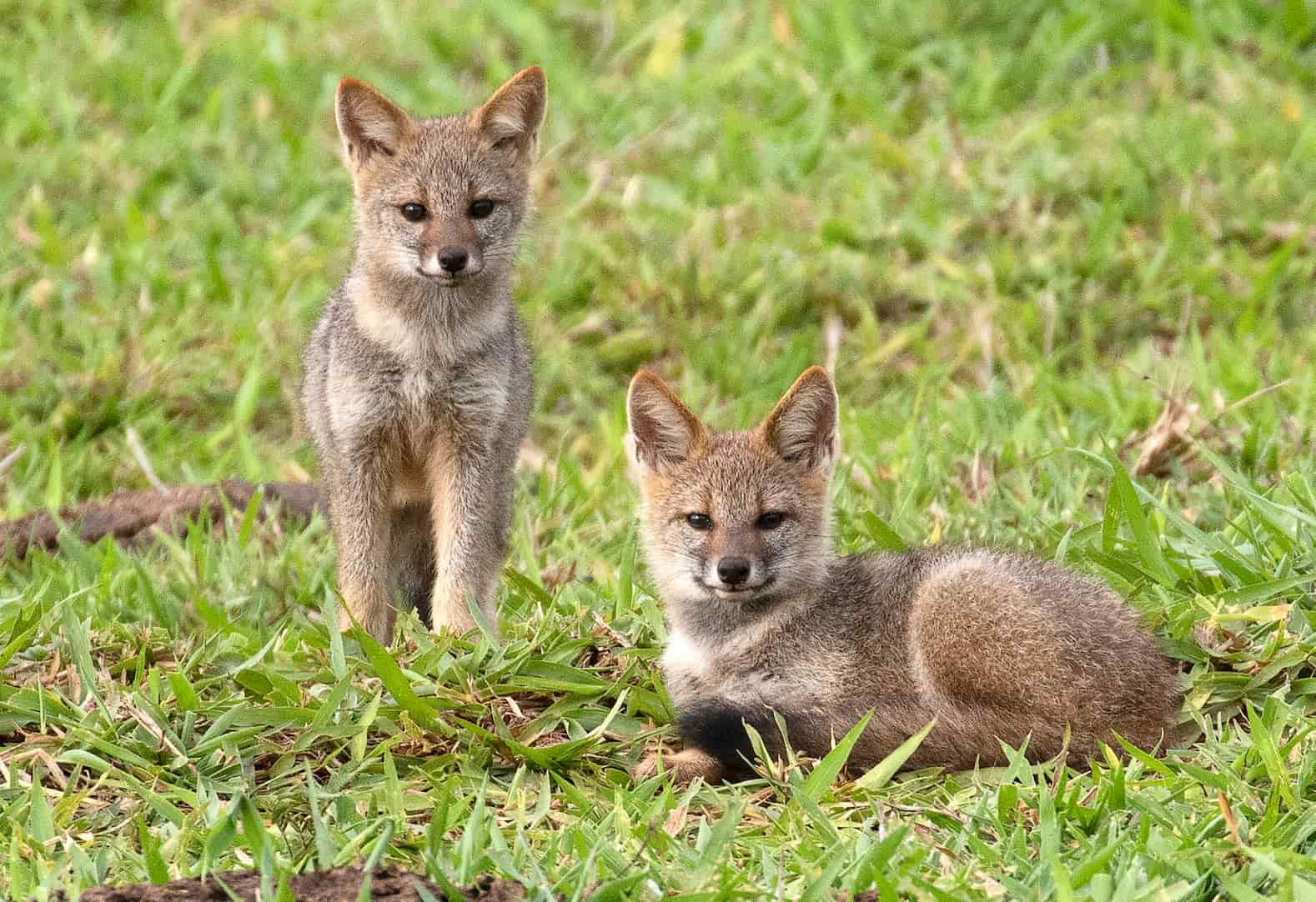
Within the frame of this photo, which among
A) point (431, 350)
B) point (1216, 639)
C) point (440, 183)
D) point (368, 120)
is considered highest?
point (368, 120)

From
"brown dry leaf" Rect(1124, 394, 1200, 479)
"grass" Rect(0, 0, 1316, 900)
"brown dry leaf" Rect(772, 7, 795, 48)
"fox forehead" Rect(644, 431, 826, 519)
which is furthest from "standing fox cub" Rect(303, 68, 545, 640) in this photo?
"brown dry leaf" Rect(772, 7, 795, 48)

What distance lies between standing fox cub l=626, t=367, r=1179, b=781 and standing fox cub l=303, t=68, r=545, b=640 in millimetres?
601

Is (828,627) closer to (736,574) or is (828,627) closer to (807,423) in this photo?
(736,574)

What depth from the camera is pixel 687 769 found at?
16.5ft

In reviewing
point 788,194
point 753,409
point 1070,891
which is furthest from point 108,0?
point 1070,891

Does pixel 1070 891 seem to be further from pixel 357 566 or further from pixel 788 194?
pixel 788 194

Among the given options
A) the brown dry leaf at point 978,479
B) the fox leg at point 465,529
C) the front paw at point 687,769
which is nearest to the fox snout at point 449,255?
the fox leg at point 465,529

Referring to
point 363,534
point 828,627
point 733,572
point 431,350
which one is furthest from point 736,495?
point 363,534

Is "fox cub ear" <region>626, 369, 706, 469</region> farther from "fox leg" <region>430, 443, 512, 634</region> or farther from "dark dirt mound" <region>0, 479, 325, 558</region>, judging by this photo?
"dark dirt mound" <region>0, 479, 325, 558</region>

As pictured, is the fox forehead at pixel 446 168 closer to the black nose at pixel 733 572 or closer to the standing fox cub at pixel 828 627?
the standing fox cub at pixel 828 627

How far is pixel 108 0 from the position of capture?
1263cm

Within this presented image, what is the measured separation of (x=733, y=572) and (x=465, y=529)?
1.17 meters

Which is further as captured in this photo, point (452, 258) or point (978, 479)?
point (978, 479)

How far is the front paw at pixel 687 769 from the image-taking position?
16.4 feet
